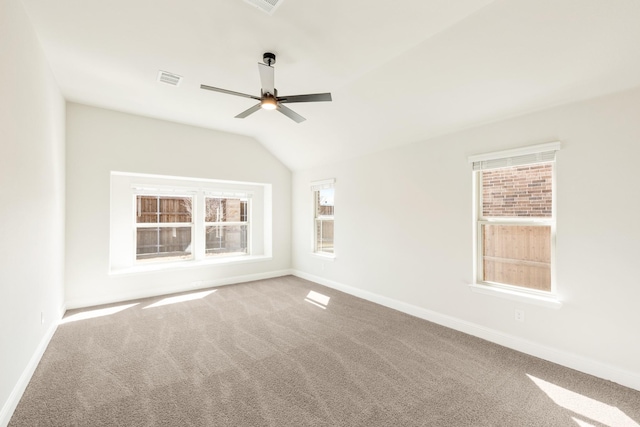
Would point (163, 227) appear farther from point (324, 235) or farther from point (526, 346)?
point (526, 346)

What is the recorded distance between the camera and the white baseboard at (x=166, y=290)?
428cm

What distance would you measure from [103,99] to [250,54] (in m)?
2.63

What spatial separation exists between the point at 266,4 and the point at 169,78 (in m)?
1.82

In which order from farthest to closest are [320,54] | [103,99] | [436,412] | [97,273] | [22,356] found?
[97,273], [103,99], [320,54], [22,356], [436,412]

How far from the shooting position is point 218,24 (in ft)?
7.97

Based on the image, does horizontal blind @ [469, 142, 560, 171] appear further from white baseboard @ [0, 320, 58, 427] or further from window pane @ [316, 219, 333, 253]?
white baseboard @ [0, 320, 58, 427]

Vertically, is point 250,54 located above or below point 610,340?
above

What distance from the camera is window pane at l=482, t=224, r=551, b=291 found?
2955 millimetres

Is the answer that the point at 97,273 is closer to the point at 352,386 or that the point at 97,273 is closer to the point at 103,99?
the point at 103,99

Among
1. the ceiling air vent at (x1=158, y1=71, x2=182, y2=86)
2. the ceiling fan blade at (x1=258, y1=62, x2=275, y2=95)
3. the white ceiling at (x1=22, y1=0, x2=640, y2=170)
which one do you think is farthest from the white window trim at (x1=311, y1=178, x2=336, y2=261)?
the ceiling air vent at (x1=158, y1=71, x2=182, y2=86)

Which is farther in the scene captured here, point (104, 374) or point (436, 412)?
point (104, 374)

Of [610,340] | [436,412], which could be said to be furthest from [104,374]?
[610,340]

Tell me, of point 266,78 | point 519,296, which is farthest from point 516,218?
point 266,78

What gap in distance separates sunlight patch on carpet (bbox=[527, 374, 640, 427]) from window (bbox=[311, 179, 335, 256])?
369 centimetres
